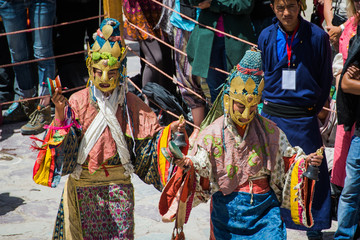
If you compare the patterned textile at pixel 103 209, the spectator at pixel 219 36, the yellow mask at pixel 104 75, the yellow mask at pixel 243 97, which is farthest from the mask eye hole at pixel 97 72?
the spectator at pixel 219 36

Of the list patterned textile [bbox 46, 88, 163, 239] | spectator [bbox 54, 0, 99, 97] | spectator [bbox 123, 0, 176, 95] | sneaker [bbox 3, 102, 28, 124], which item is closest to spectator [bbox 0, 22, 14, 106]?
sneaker [bbox 3, 102, 28, 124]

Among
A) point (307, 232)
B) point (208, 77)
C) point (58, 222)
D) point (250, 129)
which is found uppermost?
point (250, 129)

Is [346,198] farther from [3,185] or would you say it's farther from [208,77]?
[3,185]

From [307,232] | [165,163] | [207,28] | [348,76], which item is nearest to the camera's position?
[165,163]

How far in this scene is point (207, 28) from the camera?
5.70 meters

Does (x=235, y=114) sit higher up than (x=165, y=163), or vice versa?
(x=235, y=114)

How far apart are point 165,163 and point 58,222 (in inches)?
31.7

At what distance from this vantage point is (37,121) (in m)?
7.03

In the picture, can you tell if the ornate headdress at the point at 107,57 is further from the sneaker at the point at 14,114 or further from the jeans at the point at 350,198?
the sneaker at the point at 14,114

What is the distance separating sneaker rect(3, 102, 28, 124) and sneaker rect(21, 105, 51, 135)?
1.23 feet

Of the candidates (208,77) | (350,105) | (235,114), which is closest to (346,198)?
(350,105)

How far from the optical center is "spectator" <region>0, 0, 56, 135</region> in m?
6.84

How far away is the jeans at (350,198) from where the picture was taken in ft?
15.5

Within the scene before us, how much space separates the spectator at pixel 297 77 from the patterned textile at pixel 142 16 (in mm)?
2068
